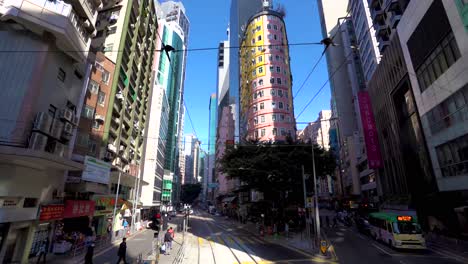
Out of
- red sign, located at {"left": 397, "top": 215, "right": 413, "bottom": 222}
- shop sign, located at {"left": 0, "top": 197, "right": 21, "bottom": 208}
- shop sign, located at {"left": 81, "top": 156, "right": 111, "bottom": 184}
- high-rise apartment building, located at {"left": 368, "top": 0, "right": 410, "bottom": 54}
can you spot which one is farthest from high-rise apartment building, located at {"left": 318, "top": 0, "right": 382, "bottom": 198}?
shop sign, located at {"left": 0, "top": 197, "right": 21, "bottom": 208}

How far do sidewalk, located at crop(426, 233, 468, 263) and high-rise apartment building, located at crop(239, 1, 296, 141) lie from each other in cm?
2776

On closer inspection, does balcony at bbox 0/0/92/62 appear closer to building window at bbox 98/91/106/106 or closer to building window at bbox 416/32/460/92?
building window at bbox 98/91/106/106

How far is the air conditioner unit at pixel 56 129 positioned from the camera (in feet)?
51.2

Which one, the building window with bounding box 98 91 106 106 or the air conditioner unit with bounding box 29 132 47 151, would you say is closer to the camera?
the air conditioner unit with bounding box 29 132 47 151

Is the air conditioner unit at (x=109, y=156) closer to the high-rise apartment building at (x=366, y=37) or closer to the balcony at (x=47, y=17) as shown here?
the balcony at (x=47, y=17)

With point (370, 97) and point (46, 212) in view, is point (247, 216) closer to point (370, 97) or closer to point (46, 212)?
point (370, 97)

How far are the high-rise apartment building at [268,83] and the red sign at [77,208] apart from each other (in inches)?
1170

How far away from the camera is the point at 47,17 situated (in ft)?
48.3

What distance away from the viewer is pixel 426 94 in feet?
86.4

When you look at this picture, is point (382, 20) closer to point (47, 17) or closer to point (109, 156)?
point (109, 156)

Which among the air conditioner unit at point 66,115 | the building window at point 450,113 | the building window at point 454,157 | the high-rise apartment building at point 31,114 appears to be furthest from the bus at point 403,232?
the air conditioner unit at point 66,115

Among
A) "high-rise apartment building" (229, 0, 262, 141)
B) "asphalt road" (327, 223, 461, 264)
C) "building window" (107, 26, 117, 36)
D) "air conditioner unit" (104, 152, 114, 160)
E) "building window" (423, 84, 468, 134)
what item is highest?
"high-rise apartment building" (229, 0, 262, 141)

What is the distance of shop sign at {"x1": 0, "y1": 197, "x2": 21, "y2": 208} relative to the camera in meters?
12.9

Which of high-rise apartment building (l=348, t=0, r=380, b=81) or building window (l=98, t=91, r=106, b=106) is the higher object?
high-rise apartment building (l=348, t=0, r=380, b=81)
